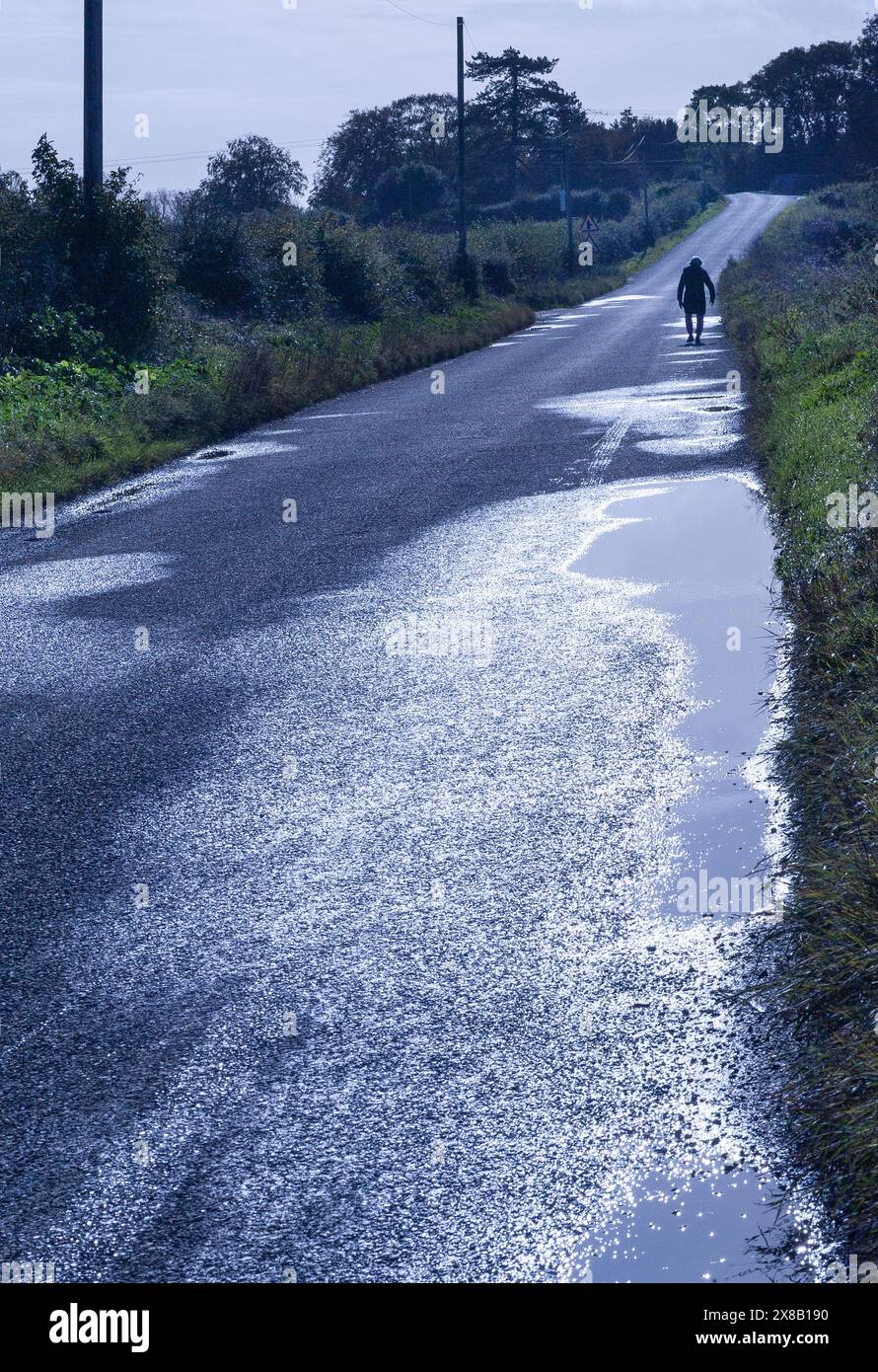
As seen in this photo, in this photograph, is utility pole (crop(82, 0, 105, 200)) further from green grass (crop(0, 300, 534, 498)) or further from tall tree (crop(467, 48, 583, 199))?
tall tree (crop(467, 48, 583, 199))

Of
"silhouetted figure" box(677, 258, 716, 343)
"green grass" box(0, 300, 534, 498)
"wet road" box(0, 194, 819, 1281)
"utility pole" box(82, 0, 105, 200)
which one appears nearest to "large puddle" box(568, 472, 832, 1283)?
"wet road" box(0, 194, 819, 1281)

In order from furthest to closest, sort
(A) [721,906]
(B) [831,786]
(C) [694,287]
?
(C) [694,287]
(B) [831,786]
(A) [721,906]

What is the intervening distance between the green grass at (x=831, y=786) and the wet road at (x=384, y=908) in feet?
0.56

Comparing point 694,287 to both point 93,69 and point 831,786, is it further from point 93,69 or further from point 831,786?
point 831,786

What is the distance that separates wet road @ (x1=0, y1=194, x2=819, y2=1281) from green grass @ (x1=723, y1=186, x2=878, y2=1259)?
171 mm

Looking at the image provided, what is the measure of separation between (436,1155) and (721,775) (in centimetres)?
286

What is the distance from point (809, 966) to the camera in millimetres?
4176

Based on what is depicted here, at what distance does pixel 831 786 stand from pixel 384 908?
1.71 metres

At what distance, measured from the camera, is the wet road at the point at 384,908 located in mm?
3420

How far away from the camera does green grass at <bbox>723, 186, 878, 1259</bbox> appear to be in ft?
11.3

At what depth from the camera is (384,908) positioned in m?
4.99

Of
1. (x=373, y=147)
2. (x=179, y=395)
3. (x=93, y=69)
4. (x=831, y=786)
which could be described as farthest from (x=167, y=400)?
(x=373, y=147)
